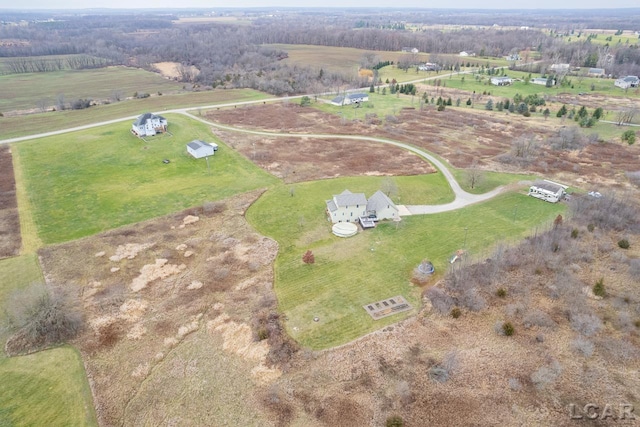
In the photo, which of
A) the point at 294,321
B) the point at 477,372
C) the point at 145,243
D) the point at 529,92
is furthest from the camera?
the point at 529,92

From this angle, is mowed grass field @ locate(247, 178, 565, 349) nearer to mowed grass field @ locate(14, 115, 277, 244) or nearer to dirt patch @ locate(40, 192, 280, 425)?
dirt patch @ locate(40, 192, 280, 425)

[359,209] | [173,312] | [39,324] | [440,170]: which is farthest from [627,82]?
[39,324]

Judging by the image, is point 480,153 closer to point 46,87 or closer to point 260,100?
point 260,100

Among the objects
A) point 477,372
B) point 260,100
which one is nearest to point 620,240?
point 477,372

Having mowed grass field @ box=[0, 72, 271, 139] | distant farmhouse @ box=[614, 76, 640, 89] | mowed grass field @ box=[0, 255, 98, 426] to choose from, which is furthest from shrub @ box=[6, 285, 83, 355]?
distant farmhouse @ box=[614, 76, 640, 89]

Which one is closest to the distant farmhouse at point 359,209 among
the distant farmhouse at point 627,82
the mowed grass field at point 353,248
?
the mowed grass field at point 353,248

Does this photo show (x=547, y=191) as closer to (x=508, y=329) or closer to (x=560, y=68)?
(x=508, y=329)

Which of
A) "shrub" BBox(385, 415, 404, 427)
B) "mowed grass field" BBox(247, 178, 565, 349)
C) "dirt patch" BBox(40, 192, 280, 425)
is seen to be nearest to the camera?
"shrub" BBox(385, 415, 404, 427)
